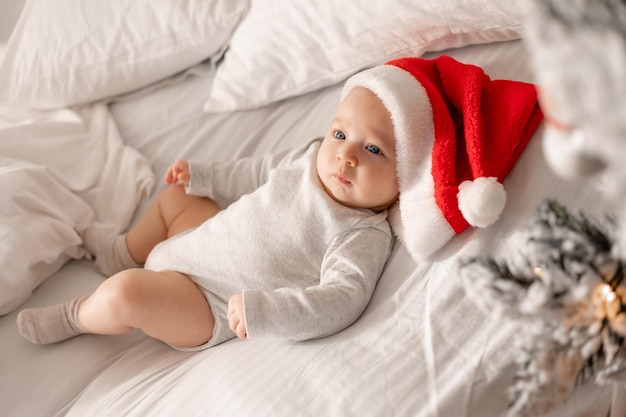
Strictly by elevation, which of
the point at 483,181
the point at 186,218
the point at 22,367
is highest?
the point at 483,181

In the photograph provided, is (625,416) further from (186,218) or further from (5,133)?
(5,133)

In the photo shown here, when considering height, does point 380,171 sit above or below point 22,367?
above

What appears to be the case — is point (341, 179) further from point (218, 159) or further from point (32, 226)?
point (32, 226)

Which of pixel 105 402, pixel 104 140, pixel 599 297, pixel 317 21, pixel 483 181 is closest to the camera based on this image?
pixel 599 297

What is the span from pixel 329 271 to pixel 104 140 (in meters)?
0.71

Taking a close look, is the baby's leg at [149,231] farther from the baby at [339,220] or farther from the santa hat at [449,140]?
the santa hat at [449,140]

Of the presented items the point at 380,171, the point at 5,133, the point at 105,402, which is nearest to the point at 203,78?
the point at 5,133

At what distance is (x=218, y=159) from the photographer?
1389mm

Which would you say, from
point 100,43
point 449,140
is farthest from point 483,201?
point 100,43

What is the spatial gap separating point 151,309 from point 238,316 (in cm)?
18

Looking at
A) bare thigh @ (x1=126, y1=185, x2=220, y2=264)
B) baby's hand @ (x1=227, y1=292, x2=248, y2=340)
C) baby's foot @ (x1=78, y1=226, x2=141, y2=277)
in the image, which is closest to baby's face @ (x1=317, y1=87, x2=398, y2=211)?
baby's hand @ (x1=227, y1=292, x2=248, y2=340)

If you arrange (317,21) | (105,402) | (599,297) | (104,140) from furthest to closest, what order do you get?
(104,140) → (317,21) → (105,402) → (599,297)

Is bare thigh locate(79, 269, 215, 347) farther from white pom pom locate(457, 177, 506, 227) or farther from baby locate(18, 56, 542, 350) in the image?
white pom pom locate(457, 177, 506, 227)

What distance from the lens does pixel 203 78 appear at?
4.91ft
